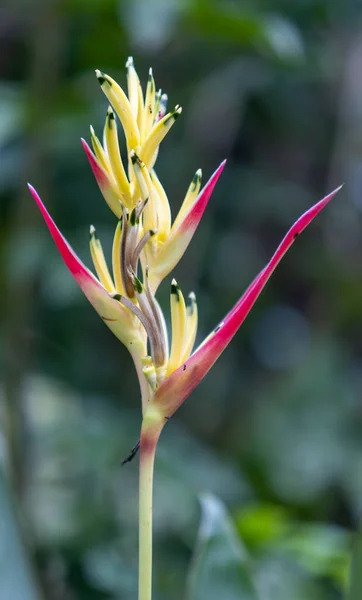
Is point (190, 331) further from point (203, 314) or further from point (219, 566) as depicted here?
point (203, 314)

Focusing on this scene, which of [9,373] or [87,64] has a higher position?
[87,64]

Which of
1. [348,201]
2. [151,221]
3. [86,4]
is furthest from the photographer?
[348,201]

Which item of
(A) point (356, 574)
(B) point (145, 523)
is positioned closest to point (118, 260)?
(B) point (145, 523)

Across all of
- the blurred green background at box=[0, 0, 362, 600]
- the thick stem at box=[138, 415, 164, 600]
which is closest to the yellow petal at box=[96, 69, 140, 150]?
the thick stem at box=[138, 415, 164, 600]

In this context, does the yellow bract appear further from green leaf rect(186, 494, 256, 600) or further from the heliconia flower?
green leaf rect(186, 494, 256, 600)

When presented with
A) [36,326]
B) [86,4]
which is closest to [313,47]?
[86,4]

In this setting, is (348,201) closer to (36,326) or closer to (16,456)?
(36,326)

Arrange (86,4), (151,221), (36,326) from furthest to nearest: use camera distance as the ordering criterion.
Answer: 1. (36,326)
2. (86,4)
3. (151,221)
